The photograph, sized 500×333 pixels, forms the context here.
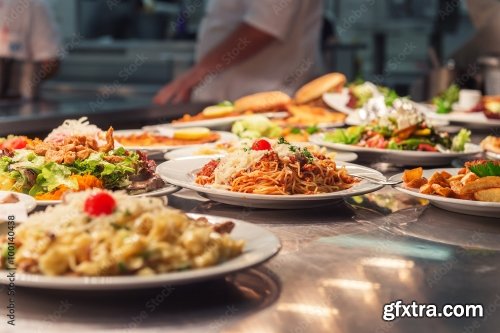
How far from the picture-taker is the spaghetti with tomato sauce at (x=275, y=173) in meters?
1.78

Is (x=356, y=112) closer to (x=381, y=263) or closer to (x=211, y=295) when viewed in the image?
(x=381, y=263)

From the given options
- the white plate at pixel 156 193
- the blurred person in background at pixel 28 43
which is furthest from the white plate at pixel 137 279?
the blurred person in background at pixel 28 43

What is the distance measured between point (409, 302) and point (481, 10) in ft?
19.0

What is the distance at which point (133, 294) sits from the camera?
3.81 feet

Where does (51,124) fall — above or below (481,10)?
below

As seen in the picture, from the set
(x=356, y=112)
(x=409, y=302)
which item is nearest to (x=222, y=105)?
(x=356, y=112)

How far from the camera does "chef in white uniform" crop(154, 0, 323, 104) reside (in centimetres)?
484

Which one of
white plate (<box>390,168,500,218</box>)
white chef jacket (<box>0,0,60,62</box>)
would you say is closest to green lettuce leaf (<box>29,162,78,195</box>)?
white plate (<box>390,168,500,218</box>)

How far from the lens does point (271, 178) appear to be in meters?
1.77

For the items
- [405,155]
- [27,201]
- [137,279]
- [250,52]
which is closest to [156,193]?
[27,201]

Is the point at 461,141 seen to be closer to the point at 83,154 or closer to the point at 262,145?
the point at 262,145

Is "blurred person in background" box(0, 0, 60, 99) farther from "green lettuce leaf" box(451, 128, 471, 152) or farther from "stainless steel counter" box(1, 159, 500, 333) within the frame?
"stainless steel counter" box(1, 159, 500, 333)

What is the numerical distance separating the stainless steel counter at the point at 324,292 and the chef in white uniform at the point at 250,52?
3275 millimetres

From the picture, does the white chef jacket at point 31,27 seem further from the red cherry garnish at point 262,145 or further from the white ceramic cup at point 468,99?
the red cherry garnish at point 262,145
